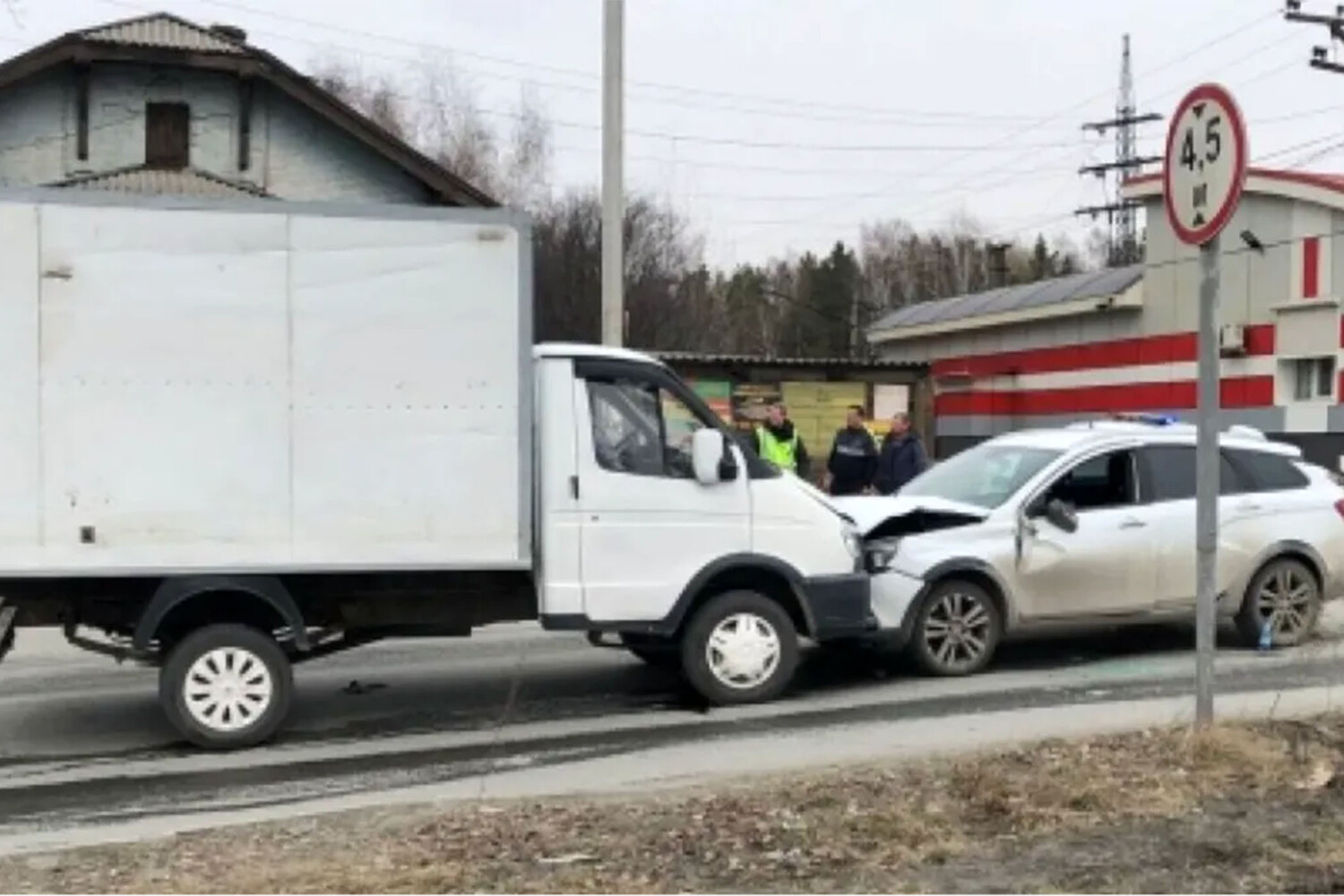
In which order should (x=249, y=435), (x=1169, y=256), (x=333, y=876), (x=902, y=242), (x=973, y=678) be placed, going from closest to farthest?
(x=333, y=876) → (x=249, y=435) → (x=973, y=678) → (x=1169, y=256) → (x=902, y=242)

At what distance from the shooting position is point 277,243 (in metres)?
7.73

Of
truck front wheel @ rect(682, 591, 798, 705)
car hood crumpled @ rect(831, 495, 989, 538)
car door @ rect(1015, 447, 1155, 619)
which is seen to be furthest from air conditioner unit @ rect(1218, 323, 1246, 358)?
truck front wheel @ rect(682, 591, 798, 705)

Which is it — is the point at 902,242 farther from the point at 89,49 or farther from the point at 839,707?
the point at 839,707

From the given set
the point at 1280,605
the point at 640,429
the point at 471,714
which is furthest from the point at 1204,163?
the point at 1280,605

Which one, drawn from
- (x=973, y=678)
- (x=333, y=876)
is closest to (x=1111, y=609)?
(x=973, y=678)

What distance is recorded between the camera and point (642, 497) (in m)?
8.52

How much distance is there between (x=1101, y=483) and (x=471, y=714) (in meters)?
4.76

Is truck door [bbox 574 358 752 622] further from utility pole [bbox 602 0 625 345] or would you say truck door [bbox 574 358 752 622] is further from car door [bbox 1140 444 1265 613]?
utility pole [bbox 602 0 625 345]

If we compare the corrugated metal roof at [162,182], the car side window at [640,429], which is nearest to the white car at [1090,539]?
the car side window at [640,429]

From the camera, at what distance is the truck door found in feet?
27.6

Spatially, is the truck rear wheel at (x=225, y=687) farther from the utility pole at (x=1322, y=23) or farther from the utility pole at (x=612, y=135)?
the utility pole at (x=1322, y=23)

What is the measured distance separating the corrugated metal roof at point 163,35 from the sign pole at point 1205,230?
81.6 ft

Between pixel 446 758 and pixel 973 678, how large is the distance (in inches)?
151

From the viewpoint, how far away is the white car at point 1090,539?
9.82 metres
